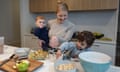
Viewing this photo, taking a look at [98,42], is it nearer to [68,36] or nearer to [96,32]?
[96,32]

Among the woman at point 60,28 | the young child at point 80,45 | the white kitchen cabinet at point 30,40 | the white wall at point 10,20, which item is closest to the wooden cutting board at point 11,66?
the young child at point 80,45

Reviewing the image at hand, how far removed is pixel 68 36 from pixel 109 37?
1.81m

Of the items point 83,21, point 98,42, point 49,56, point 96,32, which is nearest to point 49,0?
point 83,21

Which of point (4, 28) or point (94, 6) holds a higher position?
point (94, 6)

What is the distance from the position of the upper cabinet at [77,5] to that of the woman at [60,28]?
147 centimetres

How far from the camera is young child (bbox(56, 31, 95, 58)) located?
1158 millimetres

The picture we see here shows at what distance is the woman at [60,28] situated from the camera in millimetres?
1368

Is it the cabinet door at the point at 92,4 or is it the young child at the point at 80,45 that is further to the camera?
the cabinet door at the point at 92,4

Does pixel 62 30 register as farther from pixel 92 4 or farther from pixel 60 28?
pixel 92 4

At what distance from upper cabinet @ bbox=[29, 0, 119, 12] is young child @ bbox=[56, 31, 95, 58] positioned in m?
1.68

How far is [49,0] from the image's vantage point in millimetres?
3371

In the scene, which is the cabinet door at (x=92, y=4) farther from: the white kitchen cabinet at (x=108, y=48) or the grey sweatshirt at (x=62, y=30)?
the grey sweatshirt at (x=62, y=30)

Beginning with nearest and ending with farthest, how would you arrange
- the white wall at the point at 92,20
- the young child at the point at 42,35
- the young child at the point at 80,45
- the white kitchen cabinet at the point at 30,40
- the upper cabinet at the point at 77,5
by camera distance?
the young child at the point at 80,45 → the young child at the point at 42,35 → the upper cabinet at the point at 77,5 → the white wall at the point at 92,20 → the white kitchen cabinet at the point at 30,40

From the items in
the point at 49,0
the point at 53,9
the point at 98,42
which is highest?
the point at 49,0
